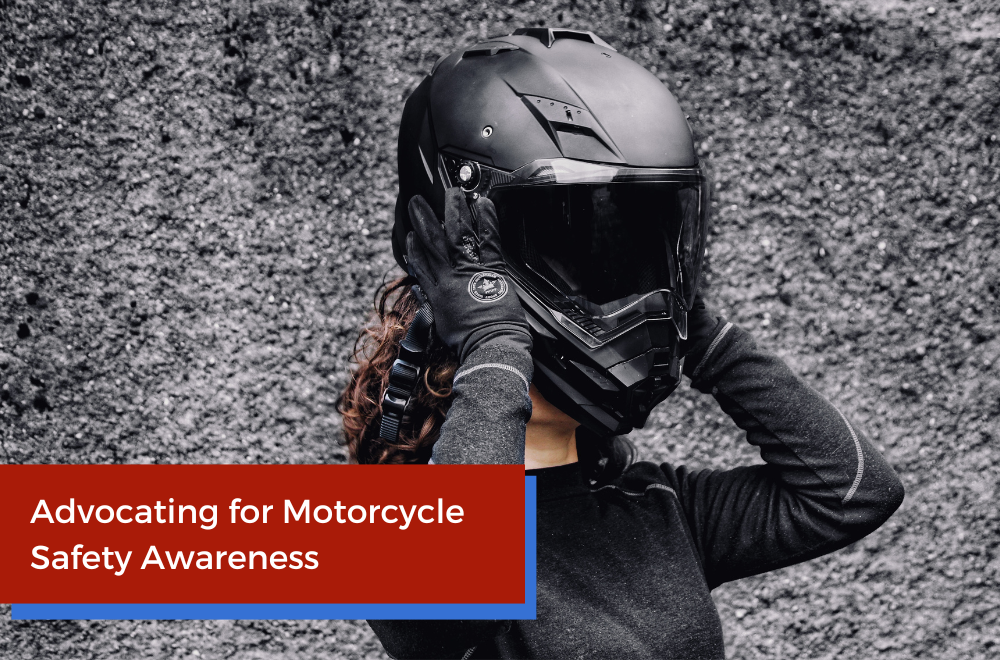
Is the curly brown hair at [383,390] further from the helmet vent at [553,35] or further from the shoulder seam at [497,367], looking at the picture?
the helmet vent at [553,35]

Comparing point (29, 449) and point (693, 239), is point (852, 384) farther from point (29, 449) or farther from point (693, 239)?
point (29, 449)

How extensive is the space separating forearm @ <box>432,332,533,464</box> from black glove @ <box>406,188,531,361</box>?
0.17 ft

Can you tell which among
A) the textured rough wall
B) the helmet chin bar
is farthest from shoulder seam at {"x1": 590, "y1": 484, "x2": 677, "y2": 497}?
the textured rough wall

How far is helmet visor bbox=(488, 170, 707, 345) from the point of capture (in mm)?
1313

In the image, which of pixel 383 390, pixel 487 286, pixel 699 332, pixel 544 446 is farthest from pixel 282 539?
pixel 699 332

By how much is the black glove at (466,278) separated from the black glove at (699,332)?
35cm

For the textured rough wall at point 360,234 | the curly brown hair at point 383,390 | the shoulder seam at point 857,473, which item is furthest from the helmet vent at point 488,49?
the shoulder seam at point 857,473

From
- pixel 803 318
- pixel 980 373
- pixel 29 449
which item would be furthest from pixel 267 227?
pixel 980 373

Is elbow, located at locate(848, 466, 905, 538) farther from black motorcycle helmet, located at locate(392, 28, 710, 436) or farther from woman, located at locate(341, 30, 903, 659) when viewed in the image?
black motorcycle helmet, located at locate(392, 28, 710, 436)

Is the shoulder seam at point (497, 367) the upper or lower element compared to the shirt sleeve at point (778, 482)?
upper

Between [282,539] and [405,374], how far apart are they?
16.4 inches

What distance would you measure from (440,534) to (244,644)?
109 cm

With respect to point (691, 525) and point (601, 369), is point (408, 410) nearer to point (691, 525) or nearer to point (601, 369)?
point (601, 369)

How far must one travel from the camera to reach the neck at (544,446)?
1424mm
